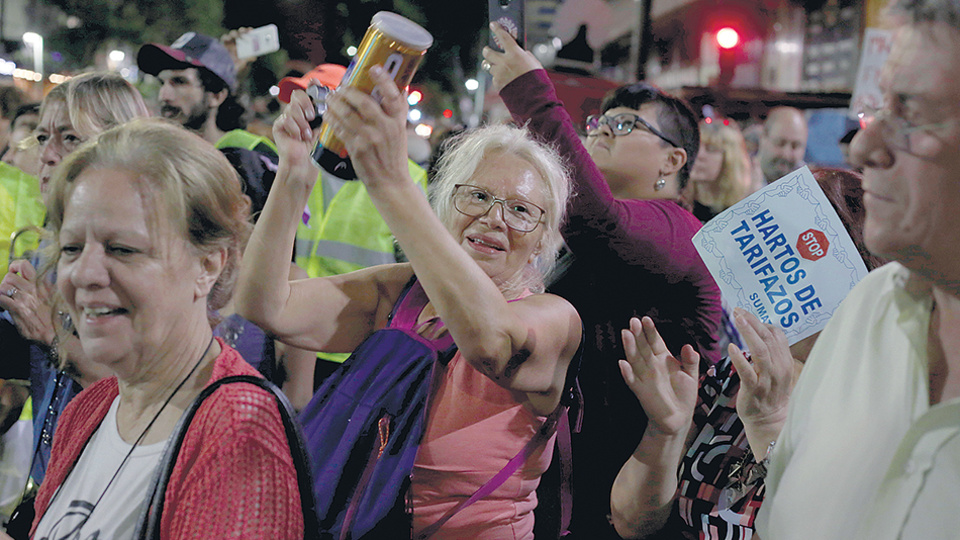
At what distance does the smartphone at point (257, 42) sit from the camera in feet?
16.4

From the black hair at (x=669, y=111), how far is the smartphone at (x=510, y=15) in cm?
70

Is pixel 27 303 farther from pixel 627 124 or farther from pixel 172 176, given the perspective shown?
pixel 627 124

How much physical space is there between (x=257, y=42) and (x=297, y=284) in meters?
3.35

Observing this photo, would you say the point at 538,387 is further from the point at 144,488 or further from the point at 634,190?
the point at 634,190

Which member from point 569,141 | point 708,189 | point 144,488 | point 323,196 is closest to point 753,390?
point 569,141

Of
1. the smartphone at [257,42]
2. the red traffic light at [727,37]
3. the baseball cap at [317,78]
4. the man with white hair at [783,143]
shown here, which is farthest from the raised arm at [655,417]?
the red traffic light at [727,37]

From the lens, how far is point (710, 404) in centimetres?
228

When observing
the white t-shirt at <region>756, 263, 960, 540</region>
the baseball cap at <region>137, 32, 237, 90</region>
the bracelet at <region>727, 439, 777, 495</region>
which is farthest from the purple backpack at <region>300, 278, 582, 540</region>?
the baseball cap at <region>137, 32, 237, 90</region>

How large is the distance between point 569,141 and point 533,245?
1.60 ft

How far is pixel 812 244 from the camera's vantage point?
1.83 meters

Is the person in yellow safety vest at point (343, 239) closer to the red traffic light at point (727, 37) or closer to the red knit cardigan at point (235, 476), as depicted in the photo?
the red knit cardigan at point (235, 476)

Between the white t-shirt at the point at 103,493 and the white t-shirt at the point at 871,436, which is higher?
the white t-shirt at the point at 871,436

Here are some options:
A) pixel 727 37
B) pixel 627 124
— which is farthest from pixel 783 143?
pixel 727 37

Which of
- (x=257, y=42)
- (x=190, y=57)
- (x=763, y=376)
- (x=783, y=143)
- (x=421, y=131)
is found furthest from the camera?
(x=421, y=131)
